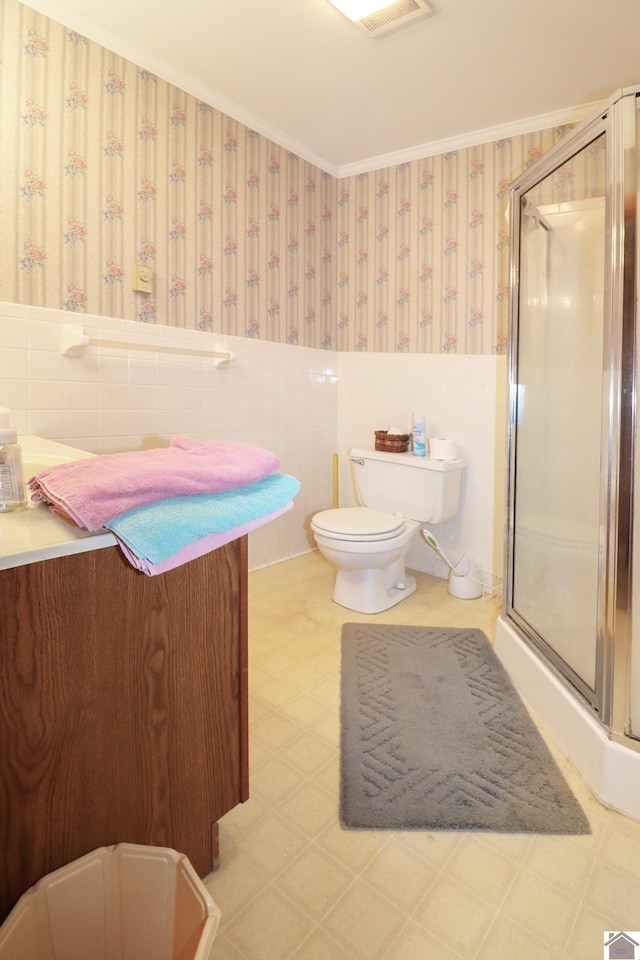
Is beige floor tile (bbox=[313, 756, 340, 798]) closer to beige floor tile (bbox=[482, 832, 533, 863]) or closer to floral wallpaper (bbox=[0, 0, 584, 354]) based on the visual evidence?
beige floor tile (bbox=[482, 832, 533, 863])

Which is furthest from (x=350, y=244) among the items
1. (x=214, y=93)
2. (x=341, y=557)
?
(x=341, y=557)

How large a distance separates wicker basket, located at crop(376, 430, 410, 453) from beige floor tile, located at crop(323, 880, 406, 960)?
1.92m

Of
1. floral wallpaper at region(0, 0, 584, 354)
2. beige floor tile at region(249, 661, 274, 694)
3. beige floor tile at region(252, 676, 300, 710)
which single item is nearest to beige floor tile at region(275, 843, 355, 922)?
beige floor tile at region(252, 676, 300, 710)

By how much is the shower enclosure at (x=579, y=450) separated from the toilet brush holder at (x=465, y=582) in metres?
0.60

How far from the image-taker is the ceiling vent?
5.77 ft

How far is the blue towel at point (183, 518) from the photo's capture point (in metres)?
0.73

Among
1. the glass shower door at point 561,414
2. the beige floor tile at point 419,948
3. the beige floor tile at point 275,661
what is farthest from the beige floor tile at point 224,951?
the glass shower door at point 561,414

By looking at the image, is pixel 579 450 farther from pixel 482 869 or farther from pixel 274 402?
pixel 274 402

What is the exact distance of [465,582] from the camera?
2.57 metres

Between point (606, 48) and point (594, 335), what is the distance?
133 cm

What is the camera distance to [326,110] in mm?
2428

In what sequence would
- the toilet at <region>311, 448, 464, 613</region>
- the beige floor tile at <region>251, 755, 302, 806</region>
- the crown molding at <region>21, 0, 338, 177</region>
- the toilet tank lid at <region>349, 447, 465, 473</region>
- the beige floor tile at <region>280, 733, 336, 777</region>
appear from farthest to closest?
the toilet tank lid at <region>349, 447, 465, 473</region> → the toilet at <region>311, 448, 464, 613</region> → the crown molding at <region>21, 0, 338, 177</region> → the beige floor tile at <region>280, 733, 336, 777</region> → the beige floor tile at <region>251, 755, 302, 806</region>

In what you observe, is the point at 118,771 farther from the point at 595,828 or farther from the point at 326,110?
the point at 326,110

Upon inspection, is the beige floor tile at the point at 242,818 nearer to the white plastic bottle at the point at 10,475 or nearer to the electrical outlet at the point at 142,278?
the white plastic bottle at the point at 10,475
